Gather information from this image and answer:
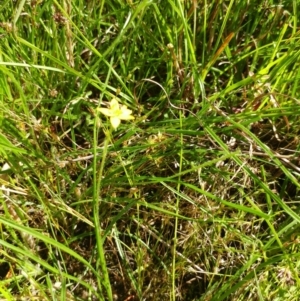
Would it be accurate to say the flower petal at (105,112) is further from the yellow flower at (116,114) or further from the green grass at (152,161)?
the green grass at (152,161)

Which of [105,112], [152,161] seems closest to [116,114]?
[105,112]

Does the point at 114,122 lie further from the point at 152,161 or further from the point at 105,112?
the point at 152,161

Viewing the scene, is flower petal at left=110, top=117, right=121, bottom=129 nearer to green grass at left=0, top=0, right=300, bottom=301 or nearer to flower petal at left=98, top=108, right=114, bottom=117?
flower petal at left=98, top=108, right=114, bottom=117

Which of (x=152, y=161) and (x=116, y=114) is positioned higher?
(x=116, y=114)

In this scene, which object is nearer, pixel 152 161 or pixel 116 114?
pixel 116 114

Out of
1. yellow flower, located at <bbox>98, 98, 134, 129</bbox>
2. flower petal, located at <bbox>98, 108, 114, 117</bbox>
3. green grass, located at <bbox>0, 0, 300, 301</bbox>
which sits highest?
flower petal, located at <bbox>98, 108, 114, 117</bbox>

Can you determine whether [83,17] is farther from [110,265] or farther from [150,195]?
[110,265]

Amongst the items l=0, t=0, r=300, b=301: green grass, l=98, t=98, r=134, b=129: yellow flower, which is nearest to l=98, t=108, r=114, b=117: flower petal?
l=98, t=98, r=134, b=129: yellow flower

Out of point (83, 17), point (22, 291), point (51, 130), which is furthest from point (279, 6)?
point (22, 291)
